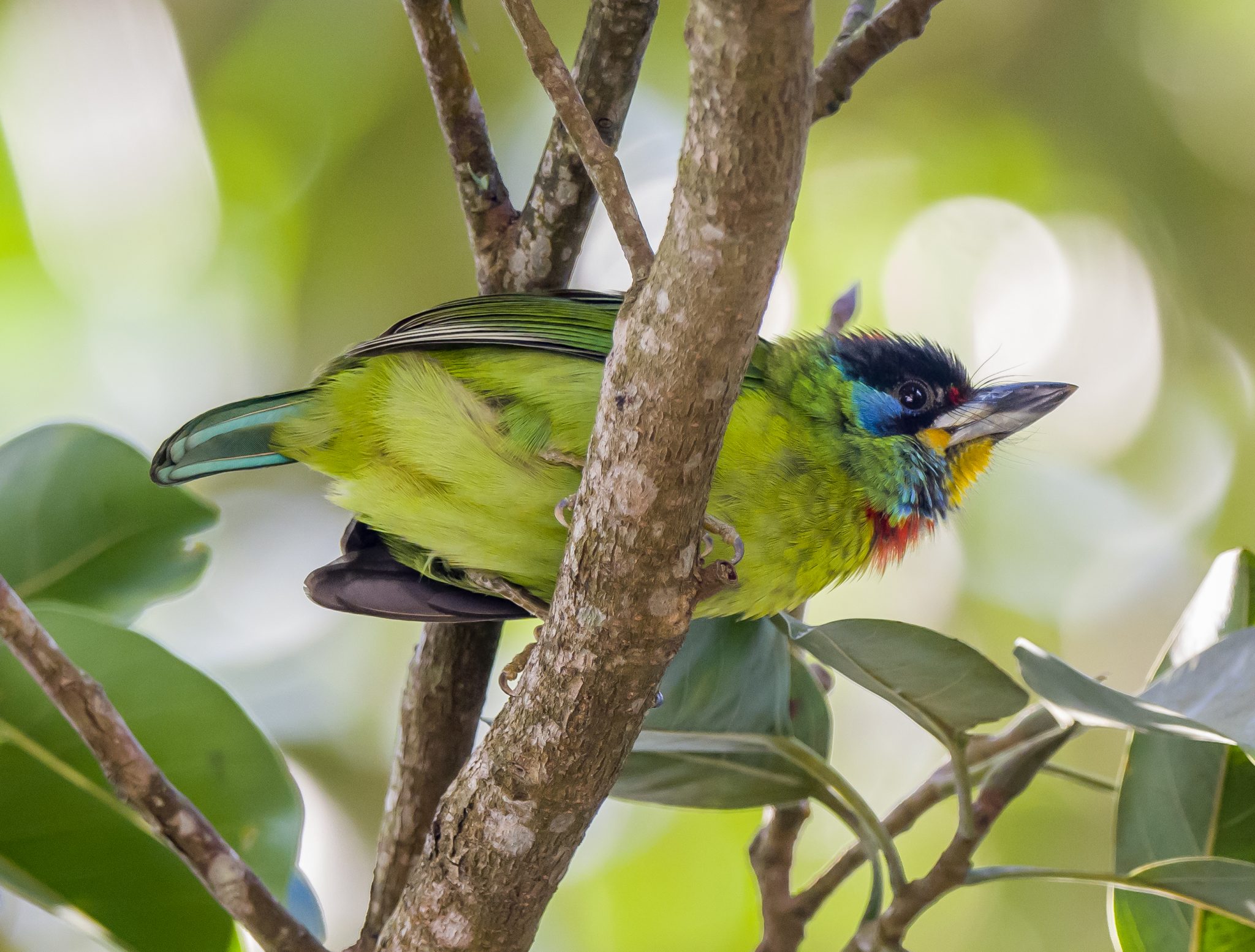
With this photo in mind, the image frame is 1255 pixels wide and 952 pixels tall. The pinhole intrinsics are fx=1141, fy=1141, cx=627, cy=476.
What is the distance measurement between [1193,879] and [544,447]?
1267mm

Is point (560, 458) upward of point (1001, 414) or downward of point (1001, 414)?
downward

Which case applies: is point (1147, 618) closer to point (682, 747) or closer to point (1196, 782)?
point (1196, 782)

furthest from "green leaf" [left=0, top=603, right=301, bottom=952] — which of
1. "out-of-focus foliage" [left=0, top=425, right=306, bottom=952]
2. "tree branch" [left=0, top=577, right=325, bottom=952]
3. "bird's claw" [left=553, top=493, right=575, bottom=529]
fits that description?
"bird's claw" [left=553, top=493, right=575, bottom=529]

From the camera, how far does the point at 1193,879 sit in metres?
1.69

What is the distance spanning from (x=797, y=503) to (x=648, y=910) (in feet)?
9.75

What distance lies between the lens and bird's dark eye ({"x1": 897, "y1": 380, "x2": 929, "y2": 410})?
2477 millimetres

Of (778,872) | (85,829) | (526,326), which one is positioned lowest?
(85,829)

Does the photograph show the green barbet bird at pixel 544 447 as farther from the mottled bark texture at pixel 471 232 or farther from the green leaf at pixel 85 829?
the green leaf at pixel 85 829

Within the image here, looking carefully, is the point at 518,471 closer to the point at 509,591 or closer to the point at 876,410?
the point at 509,591

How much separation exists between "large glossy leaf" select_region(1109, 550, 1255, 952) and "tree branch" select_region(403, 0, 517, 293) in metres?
1.43

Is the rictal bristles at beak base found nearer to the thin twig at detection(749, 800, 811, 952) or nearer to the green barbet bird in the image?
the green barbet bird

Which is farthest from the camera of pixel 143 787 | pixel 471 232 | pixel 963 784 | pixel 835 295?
pixel 835 295

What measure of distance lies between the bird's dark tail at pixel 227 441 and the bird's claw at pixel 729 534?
0.98m

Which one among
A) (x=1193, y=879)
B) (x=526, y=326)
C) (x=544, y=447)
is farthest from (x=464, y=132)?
(x=1193, y=879)
